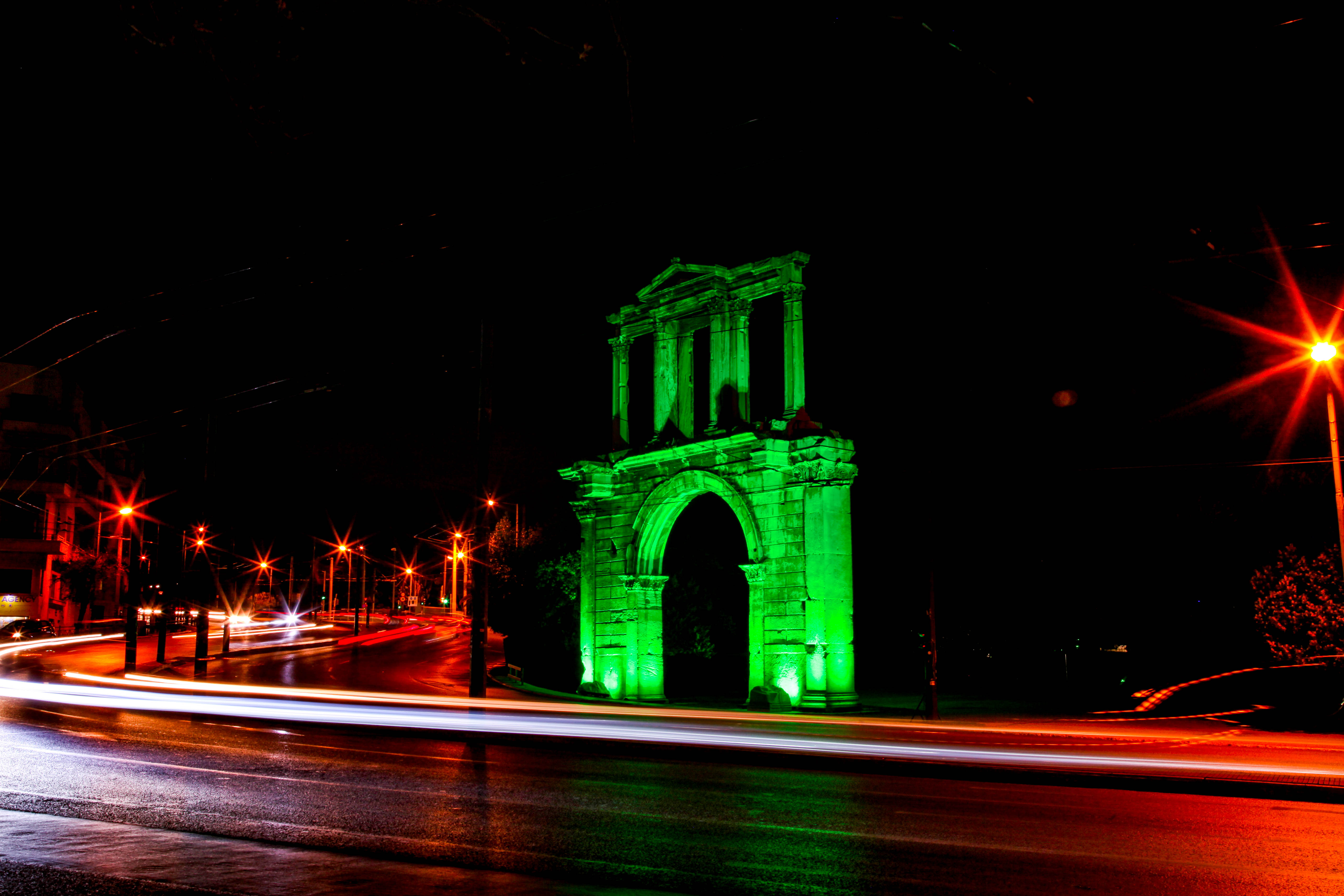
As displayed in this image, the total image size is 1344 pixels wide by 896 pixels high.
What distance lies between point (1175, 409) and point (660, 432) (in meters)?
13.3

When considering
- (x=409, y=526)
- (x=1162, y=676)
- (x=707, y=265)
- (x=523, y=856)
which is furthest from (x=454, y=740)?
(x=409, y=526)

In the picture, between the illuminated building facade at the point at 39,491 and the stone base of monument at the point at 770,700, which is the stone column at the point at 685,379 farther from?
the illuminated building facade at the point at 39,491

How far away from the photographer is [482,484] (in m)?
23.0

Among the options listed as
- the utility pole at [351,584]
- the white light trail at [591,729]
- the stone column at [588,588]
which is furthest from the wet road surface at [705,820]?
the utility pole at [351,584]

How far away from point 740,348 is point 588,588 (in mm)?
8348

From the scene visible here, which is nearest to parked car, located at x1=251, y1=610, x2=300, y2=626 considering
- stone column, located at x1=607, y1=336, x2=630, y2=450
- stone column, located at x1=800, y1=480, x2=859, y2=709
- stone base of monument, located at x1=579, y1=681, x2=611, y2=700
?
stone base of monument, located at x1=579, y1=681, x2=611, y2=700

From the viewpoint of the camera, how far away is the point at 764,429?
85.8 ft

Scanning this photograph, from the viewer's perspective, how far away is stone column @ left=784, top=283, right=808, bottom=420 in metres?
26.6

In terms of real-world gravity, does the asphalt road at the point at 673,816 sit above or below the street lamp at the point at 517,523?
below

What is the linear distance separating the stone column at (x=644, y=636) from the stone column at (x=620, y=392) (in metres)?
4.25

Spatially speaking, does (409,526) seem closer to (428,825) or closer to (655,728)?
(655,728)

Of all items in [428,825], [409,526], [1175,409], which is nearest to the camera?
[428,825]

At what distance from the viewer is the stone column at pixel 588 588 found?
97.8 feet

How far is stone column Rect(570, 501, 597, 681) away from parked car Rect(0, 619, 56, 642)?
4194 centimetres
